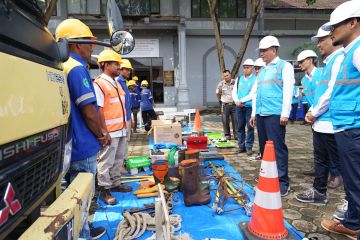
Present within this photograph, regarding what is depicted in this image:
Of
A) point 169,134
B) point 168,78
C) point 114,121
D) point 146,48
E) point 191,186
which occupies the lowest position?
point 191,186

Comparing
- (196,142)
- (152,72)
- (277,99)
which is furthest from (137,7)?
(277,99)

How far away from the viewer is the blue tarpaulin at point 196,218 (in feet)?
9.37

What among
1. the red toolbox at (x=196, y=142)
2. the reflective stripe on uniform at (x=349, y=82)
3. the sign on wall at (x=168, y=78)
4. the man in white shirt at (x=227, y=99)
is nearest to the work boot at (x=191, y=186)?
the reflective stripe on uniform at (x=349, y=82)

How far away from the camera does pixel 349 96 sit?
2.33 metres

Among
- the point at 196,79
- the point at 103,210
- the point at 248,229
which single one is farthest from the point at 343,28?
the point at 196,79

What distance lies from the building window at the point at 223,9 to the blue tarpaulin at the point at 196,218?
573 inches

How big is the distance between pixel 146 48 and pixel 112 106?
13.1 metres

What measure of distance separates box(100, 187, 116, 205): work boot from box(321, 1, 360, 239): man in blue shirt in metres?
2.67

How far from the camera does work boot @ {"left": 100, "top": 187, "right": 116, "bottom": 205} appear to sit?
359cm

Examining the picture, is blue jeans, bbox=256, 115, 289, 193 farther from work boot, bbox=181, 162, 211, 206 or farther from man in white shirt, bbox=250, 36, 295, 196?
work boot, bbox=181, 162, 211, 206

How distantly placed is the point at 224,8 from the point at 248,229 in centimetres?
1607

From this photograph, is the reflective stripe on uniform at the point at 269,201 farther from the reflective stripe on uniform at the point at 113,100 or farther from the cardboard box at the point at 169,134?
the cardboard box at the point at 169,134

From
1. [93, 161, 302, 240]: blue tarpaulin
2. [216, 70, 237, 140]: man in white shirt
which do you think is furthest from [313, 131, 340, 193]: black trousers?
[216, 70, 237, 140]: man in white shirt

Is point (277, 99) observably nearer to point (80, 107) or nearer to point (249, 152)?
point (249, 152)
